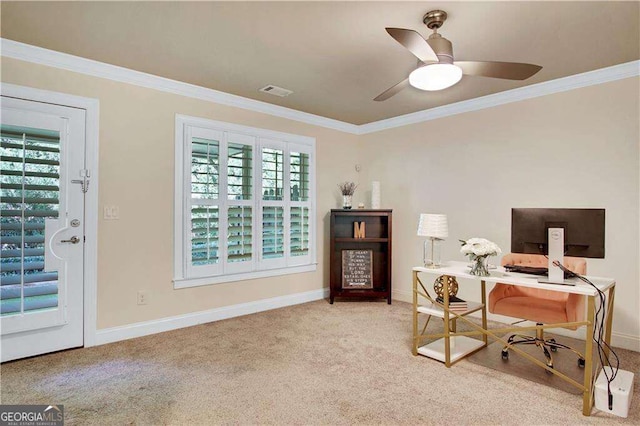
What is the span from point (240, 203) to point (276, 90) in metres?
1.28

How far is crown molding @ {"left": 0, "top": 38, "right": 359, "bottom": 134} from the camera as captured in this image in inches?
111

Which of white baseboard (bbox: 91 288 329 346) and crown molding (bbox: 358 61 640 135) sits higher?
crown molding (bbox: 358 61 640 135)

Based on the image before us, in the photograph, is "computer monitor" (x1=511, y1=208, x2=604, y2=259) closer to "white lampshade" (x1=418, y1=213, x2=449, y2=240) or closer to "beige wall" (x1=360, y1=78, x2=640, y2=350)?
"white lampshade" (x1=418, y1=213, x2=449, y2=240)

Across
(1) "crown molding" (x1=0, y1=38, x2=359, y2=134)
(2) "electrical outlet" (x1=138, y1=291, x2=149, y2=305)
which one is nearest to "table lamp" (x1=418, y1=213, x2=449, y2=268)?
(1) "crown molding" (x1=0, y1=38, x2=359, y2=134)

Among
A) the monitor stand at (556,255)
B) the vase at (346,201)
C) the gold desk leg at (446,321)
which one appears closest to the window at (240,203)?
the vase at (346,201)

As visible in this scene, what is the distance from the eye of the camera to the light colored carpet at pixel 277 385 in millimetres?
2084

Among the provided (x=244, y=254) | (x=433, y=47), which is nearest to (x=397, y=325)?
(x=244, y=254)

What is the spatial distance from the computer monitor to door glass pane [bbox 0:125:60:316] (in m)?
3.62

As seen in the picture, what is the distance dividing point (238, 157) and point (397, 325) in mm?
2503

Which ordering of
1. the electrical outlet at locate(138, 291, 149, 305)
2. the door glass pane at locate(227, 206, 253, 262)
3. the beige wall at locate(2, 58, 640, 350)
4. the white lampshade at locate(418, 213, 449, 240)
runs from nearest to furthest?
the white lampshade at locate(418, 213, 449, 240) < the beige wall at locate(2, 58, 640, 350) < the electrical outlet at locate(138, 291, 149, 305) < the door glass pane at locate(227, 206, 253, 262)

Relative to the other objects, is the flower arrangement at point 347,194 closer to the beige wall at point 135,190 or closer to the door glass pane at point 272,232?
the door glass pane at point 272,232

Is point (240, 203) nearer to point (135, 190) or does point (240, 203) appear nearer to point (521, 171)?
point (135, 190)

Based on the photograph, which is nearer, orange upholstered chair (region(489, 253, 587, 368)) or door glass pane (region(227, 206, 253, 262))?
orange upholstered chair (region(489, 253, 587, 368))

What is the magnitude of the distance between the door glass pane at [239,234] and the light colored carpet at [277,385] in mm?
919
